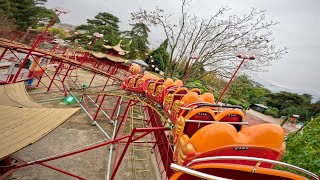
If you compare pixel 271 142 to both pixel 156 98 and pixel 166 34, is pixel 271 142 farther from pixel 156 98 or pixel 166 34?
pixel 166 34

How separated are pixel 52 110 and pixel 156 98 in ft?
12.4

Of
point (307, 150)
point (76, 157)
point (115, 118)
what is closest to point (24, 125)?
point (76, 157)

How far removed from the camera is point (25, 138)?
3822mm

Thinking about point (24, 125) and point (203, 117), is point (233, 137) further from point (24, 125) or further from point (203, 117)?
point (24, 125)

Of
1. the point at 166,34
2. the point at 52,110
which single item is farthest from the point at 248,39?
the point at 52,110

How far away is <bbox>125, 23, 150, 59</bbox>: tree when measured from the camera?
39688 mm

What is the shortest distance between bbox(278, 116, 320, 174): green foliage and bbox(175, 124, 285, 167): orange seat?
1284 mm

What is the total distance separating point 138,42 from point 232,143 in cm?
4038

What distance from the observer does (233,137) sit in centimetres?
292

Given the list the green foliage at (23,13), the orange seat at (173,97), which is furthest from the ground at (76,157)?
the green foliage at (23,13)

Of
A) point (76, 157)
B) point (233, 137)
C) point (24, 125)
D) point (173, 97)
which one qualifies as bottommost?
point (76, 157)

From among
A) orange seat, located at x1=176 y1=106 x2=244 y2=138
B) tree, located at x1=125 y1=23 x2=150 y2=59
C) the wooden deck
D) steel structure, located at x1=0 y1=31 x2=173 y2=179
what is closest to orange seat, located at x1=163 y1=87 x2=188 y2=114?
steel structure, located at x1=0 y1=31 x2=173 y2=179

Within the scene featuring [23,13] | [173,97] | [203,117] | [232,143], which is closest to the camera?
[232,143]

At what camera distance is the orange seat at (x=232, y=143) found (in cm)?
284
